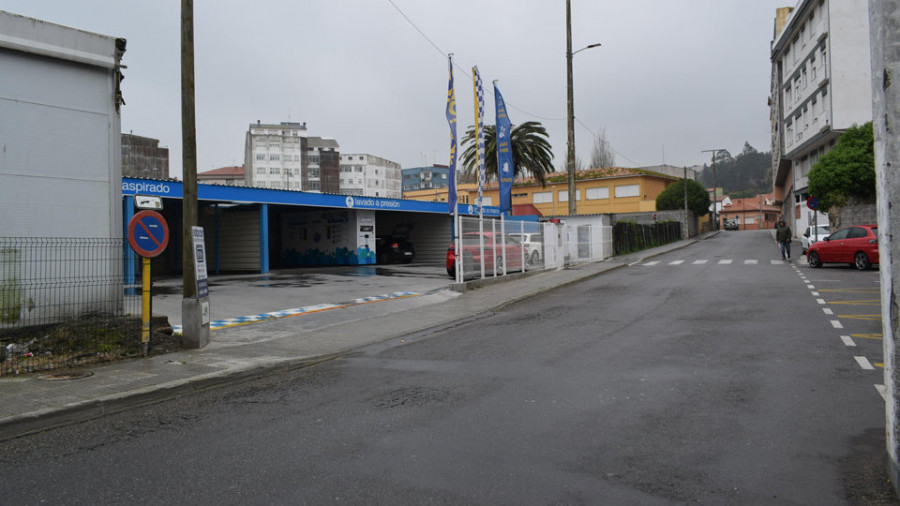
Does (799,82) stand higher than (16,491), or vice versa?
(799,82)

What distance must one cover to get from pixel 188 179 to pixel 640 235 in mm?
32779

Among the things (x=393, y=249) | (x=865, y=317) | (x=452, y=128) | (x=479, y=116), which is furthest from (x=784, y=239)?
(x=393, y=249)

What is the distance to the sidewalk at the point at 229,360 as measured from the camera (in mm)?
6148

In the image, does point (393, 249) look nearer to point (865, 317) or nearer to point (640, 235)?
point (640, 235)

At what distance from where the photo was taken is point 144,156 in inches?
2002

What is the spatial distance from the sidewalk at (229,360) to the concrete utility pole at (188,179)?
0.40 meters

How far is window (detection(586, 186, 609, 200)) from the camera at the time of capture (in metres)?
61.7

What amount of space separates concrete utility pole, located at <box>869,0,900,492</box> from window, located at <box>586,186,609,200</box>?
196 feet

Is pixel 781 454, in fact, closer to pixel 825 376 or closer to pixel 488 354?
pixel 825 376

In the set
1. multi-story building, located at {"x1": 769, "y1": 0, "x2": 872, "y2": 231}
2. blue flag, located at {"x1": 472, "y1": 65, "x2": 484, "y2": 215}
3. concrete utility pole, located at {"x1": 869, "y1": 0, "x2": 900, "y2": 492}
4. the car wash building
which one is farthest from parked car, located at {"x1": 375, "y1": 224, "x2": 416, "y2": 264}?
concrete utility pole, located at {"x1": 869, "y1": 0, "x2": 900, "y2": 492}

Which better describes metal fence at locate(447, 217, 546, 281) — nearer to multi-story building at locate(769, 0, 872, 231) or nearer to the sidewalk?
the sidewalk

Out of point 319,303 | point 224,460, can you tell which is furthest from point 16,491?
point 319,303

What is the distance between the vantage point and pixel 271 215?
36438 mm

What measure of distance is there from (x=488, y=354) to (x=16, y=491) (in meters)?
5.77
